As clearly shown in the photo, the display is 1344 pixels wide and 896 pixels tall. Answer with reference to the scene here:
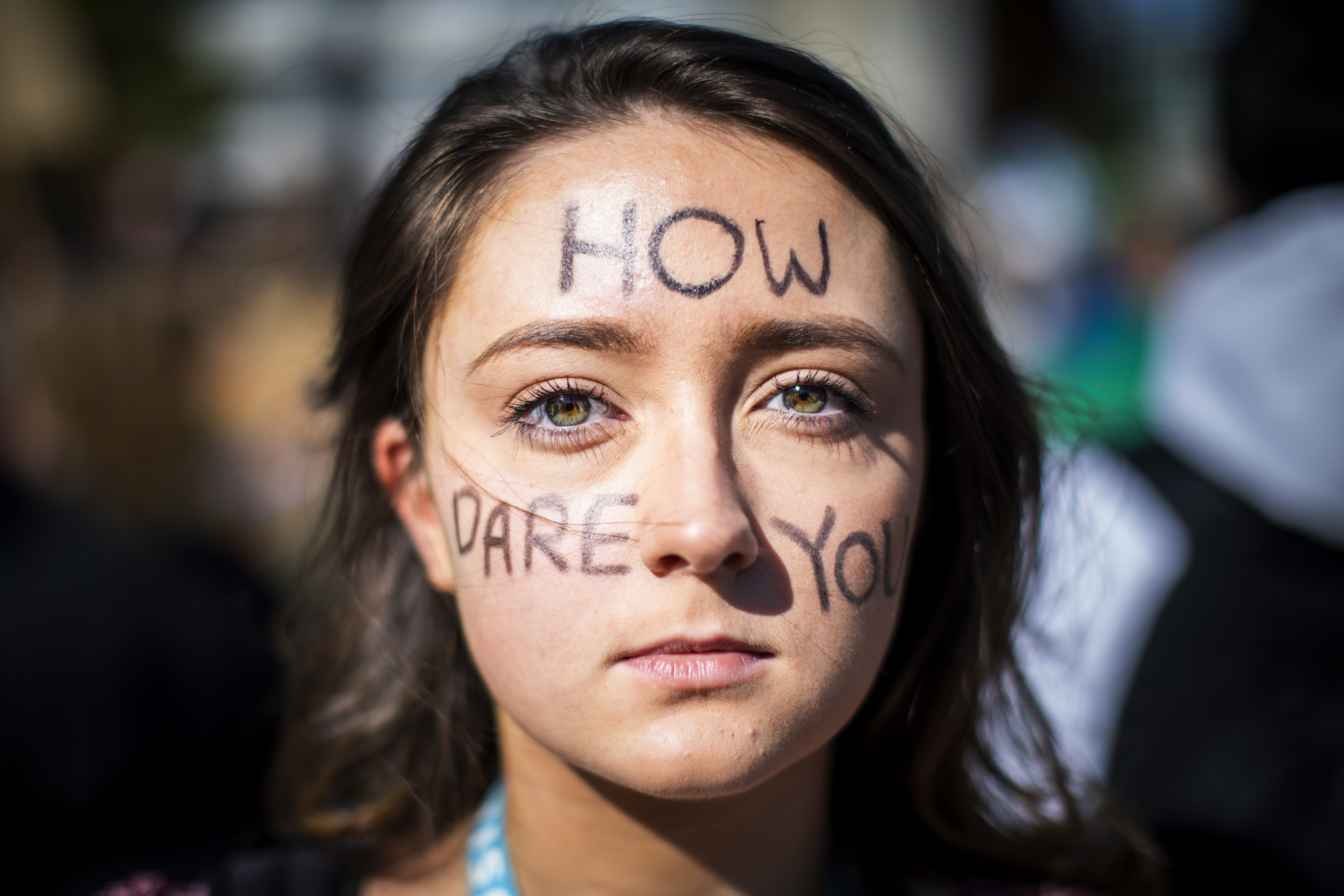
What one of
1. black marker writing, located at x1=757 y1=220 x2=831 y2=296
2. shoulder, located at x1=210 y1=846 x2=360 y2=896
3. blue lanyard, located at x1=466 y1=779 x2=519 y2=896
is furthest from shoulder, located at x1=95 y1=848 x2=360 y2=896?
black marker writing, located at x1=757 y1=220 x2=831 y2=296

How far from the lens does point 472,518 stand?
1.59 m

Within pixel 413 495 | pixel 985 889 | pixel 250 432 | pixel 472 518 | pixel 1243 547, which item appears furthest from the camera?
pixel 250 432

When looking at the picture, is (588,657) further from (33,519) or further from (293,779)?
(33,519)

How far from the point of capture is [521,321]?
1516mm

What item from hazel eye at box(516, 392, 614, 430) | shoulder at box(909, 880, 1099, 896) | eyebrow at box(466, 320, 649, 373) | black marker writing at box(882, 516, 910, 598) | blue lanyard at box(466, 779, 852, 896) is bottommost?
shoulder at box(909, 880, 1099, 896)

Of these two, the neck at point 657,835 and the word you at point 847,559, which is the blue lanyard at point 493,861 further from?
the word you at point 847,559

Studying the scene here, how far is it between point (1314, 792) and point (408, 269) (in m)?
2.18

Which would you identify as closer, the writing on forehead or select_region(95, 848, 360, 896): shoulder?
the writing on forehead

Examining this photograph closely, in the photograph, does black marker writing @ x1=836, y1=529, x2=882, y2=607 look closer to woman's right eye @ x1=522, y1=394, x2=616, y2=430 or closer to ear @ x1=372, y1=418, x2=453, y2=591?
woman's right eye @ x1=522, y1=394, x2=616, y2=430

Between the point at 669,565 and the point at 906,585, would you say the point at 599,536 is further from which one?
the point at 906,585

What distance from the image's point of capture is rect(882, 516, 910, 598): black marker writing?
5.15 feet

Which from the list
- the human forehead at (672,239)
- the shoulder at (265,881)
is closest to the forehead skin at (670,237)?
the human forehead at (672,239)

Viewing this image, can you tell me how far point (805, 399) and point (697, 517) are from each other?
1.02ft

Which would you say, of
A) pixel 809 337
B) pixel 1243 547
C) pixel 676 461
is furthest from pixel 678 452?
pixel 1243 547
